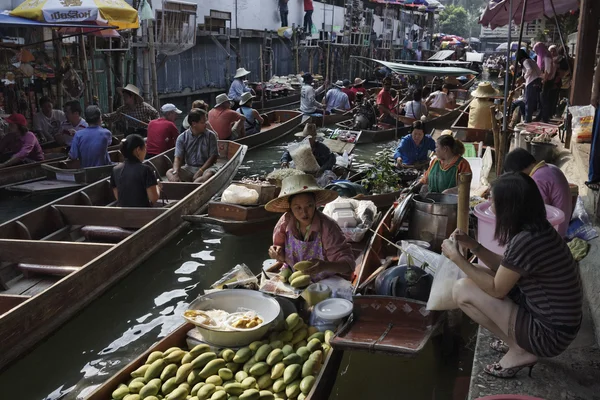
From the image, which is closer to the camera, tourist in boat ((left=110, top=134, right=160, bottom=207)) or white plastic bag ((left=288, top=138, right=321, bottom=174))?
tourist in boat ((left=110, top=134, right=160, bottom=207))

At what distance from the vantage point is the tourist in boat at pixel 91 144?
8.63 meters

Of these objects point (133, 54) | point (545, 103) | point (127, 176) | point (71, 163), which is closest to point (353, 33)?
point (133, 54)

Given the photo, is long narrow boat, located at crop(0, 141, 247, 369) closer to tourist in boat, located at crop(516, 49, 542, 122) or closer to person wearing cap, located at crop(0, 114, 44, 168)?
person wearing cap, located at crop(0, 114, 44, 168)

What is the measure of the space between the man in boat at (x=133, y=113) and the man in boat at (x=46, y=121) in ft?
3.83

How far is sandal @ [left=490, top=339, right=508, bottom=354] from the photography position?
3594 mm

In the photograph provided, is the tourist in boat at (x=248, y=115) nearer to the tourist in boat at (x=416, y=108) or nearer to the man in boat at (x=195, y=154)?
the tourist in boat at (x=416, y=108)

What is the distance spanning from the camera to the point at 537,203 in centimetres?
288

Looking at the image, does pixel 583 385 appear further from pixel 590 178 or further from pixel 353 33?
pixel 353 33

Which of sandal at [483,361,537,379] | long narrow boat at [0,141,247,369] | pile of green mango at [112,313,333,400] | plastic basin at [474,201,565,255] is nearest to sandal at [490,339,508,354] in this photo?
sandal at [483,361,537,379]

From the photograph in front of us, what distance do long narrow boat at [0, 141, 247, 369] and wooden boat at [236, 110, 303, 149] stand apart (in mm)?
4845

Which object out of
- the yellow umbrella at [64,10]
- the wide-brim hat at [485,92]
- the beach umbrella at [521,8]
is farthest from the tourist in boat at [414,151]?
the yellow umbrella at [64,10]

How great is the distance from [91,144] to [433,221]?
224 inches

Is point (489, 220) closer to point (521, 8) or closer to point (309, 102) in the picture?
point (521, 8)

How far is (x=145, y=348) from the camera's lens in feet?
16.5
